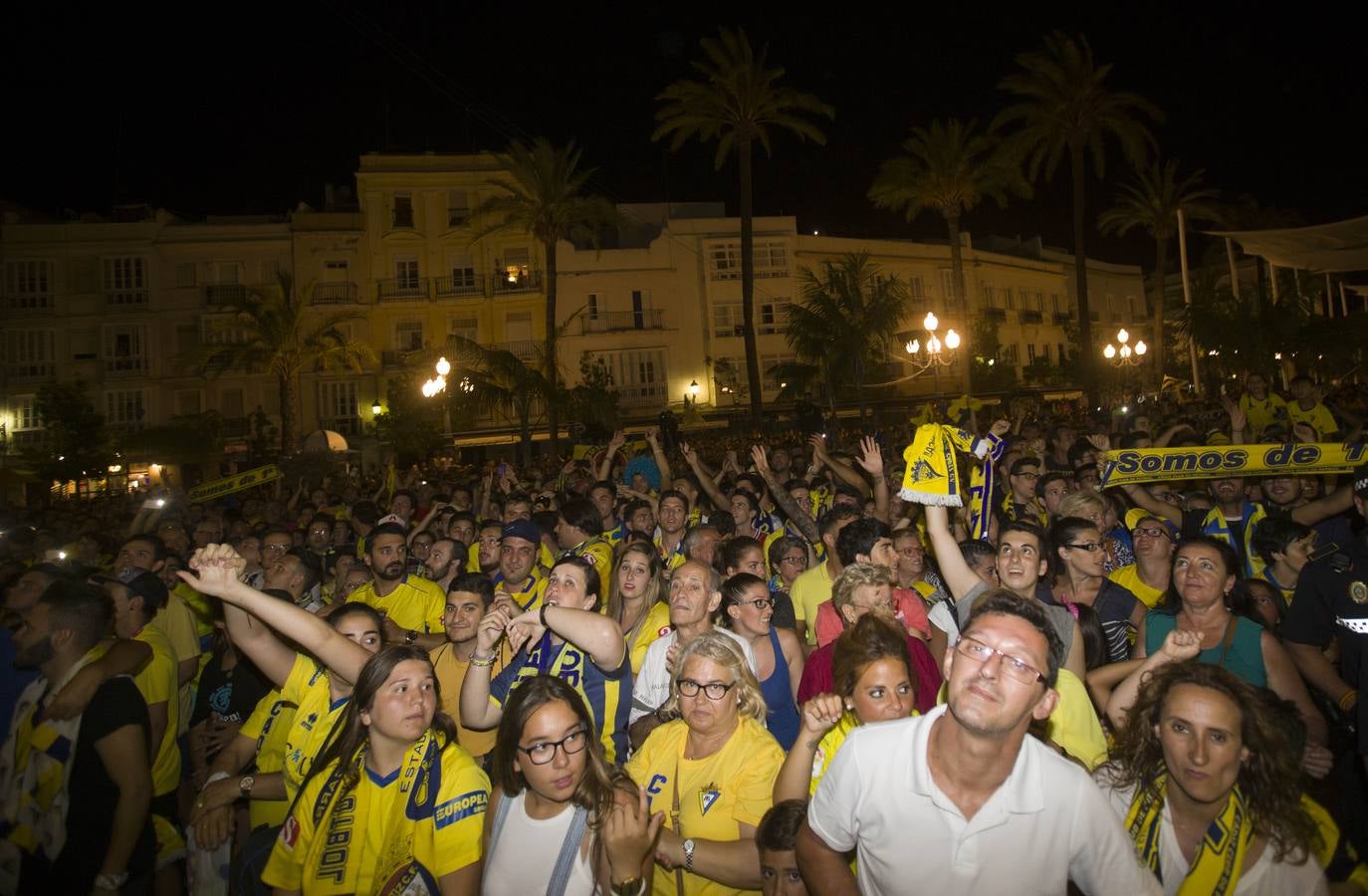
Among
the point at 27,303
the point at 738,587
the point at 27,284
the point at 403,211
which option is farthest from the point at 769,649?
the point at 27,284

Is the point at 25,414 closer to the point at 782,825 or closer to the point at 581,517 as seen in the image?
the point at 581,517

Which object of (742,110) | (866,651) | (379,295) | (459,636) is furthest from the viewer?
(379,295)

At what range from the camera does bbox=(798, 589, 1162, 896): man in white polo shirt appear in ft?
8.00

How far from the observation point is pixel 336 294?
38.9 m

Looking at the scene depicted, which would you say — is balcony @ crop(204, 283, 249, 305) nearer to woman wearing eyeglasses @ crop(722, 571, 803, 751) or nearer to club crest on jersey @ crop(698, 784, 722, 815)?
woman wearing eyeglasses @ crop(722, 571, 803, 751)

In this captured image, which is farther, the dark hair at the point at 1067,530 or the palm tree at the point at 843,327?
the palm tree at the point at 843,327

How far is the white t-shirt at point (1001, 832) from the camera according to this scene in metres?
2.45

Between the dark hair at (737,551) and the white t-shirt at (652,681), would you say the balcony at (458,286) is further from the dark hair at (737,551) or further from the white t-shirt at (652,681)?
the white t-shirt at (652,681)

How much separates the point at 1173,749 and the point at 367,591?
5.64 m

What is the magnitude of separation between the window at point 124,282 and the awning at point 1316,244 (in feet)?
143

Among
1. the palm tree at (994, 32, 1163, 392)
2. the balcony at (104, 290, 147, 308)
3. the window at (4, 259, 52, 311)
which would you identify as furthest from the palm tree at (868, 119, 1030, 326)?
the window at (4, 259, 52, 311)

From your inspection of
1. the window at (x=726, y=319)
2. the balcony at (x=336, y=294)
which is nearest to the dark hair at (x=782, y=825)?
the window at (x=726, y=319)

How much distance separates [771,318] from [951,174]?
47.0ft

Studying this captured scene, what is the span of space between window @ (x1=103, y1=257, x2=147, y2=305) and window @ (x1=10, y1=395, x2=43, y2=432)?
621 cm
